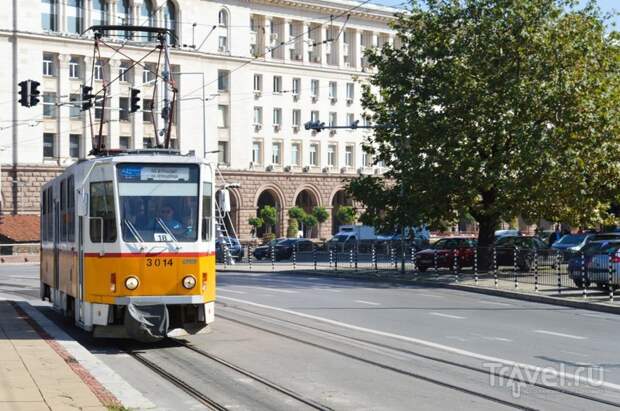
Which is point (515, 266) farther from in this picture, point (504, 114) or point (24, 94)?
point (24, 94)

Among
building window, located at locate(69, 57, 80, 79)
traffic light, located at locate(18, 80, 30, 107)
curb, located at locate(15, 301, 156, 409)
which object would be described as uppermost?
building window, located at locate(69, 57, 80, 79)

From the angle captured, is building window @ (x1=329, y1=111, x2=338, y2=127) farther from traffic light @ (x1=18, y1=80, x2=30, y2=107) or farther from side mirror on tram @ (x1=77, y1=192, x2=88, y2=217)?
side mirror on tram @ (x1=77, y1=192, x2=88, y2=217)

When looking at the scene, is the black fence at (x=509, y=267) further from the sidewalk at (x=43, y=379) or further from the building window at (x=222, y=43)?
the building window at (x=222, y=43)

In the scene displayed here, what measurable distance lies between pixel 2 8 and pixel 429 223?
39.0 meters

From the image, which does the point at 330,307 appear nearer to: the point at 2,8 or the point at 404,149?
the point at 404,149

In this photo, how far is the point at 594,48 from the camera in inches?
1430

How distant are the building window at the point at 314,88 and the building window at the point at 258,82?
4.69 metres

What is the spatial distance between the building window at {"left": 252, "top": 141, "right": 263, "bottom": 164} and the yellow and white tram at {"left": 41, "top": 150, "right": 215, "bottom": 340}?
207 ft

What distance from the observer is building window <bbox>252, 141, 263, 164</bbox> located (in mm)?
79750

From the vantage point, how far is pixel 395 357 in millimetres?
14930

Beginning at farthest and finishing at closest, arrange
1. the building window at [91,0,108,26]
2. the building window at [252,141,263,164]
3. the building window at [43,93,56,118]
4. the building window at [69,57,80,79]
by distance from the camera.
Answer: the building window at [252,141,263,164] → the building window at [91,0,108,26] → the building window at [69,57,80,79] → the building window at [43,93,56,118]

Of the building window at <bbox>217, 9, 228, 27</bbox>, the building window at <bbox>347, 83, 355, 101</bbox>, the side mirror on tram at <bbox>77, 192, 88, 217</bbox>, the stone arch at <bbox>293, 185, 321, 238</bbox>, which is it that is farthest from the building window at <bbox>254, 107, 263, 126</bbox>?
the side mirror on tram at <bbox>77, 192, 88, 217</bbox>

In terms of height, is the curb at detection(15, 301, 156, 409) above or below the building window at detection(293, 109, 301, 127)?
below

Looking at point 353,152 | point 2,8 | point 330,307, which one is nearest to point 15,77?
point 2,8
